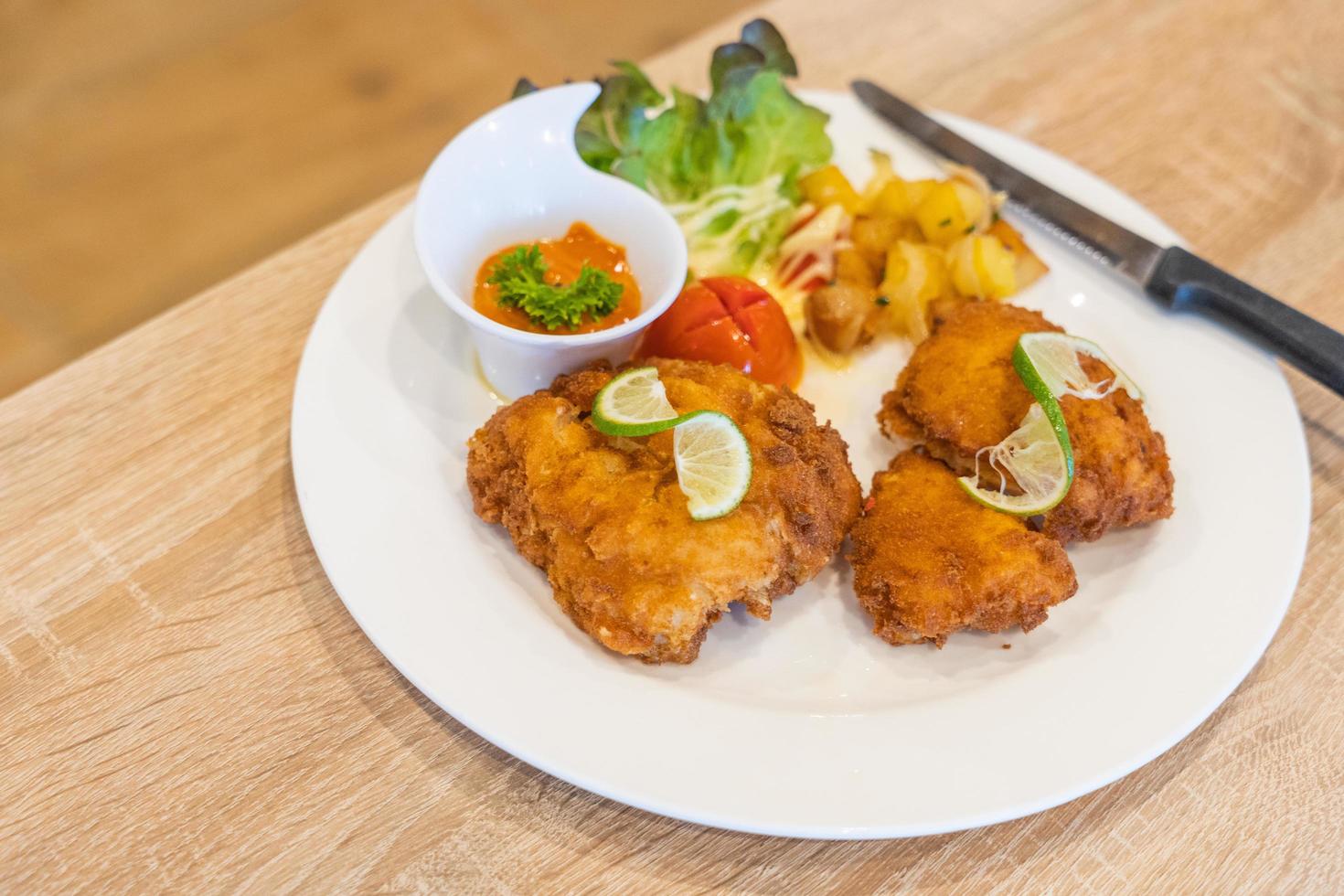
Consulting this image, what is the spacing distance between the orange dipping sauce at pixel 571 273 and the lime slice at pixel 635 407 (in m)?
0.45

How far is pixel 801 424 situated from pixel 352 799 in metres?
1.73

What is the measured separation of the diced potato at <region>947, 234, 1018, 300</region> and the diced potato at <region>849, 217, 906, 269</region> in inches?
11.8

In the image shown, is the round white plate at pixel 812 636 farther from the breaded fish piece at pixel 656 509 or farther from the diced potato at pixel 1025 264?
the diced potato at pixel 1025 264

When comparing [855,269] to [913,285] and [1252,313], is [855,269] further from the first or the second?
[1252,313]

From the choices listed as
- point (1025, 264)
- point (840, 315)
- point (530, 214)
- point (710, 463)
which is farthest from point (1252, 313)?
point (530, 214)

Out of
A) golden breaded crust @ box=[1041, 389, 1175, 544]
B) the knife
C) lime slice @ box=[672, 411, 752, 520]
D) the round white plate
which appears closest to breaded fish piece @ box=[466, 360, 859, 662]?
lime slice @ box=[672, 411, 752, 520]

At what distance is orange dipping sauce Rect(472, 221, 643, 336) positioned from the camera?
3.54m

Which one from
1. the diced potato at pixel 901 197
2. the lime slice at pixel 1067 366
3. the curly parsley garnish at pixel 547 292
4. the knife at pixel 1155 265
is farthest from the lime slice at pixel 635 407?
the knife at pixel 1155 265

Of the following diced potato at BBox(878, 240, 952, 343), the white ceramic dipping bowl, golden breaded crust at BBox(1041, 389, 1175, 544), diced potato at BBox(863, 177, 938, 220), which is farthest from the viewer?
diced potato at BBox(863, 177, 938, 220)

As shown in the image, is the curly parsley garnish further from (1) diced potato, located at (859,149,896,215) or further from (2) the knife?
(2) the knife

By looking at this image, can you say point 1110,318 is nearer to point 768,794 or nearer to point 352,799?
point 768,794

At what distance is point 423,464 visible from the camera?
134 inches

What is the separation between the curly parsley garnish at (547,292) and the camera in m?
3.47

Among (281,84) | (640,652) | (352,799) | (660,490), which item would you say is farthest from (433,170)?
(281,84)
